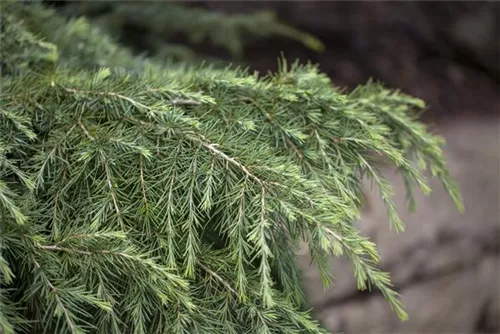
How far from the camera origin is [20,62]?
124cm

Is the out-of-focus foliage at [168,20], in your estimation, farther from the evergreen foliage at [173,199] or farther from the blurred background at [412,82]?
the evergreen foliage at [173,199]

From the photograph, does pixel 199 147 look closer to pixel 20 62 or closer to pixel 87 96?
pixel 87 96

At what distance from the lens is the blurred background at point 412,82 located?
2.04 meters

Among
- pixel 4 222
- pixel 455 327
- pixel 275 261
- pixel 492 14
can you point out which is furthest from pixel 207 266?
pixel 492 14

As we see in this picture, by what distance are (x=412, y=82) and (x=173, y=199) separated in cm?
210

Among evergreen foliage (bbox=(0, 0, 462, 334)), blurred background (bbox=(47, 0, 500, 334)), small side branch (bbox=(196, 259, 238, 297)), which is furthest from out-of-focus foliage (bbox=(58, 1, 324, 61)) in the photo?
small side branch (bbox=(196, 259, 238, 297))

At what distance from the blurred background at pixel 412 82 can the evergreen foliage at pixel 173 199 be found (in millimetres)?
740

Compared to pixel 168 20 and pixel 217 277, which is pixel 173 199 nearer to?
pixel 217 277

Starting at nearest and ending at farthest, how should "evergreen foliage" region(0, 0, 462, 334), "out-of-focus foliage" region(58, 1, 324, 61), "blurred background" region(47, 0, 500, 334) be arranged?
1. "evergreen foliage" region(0, 0, 462, 334)
2. "out-of-focus foliage" region(58, 1, 324, 61)
3. "blurred background" region(47, 0, 500, 334)

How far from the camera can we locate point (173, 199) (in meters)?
0.88

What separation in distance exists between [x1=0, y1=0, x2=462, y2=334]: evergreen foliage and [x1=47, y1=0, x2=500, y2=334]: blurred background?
74cm

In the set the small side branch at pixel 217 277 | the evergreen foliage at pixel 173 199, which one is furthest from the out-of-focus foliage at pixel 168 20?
the small side branch at pixel 217 277

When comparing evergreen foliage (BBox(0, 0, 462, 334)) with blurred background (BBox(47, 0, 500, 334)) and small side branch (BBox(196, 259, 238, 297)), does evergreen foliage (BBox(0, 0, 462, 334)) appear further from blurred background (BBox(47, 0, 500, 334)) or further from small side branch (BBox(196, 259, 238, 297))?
blurred background (BBox(47, 0, 500, 334))

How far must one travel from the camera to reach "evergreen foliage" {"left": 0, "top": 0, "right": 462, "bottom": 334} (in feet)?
2.72
